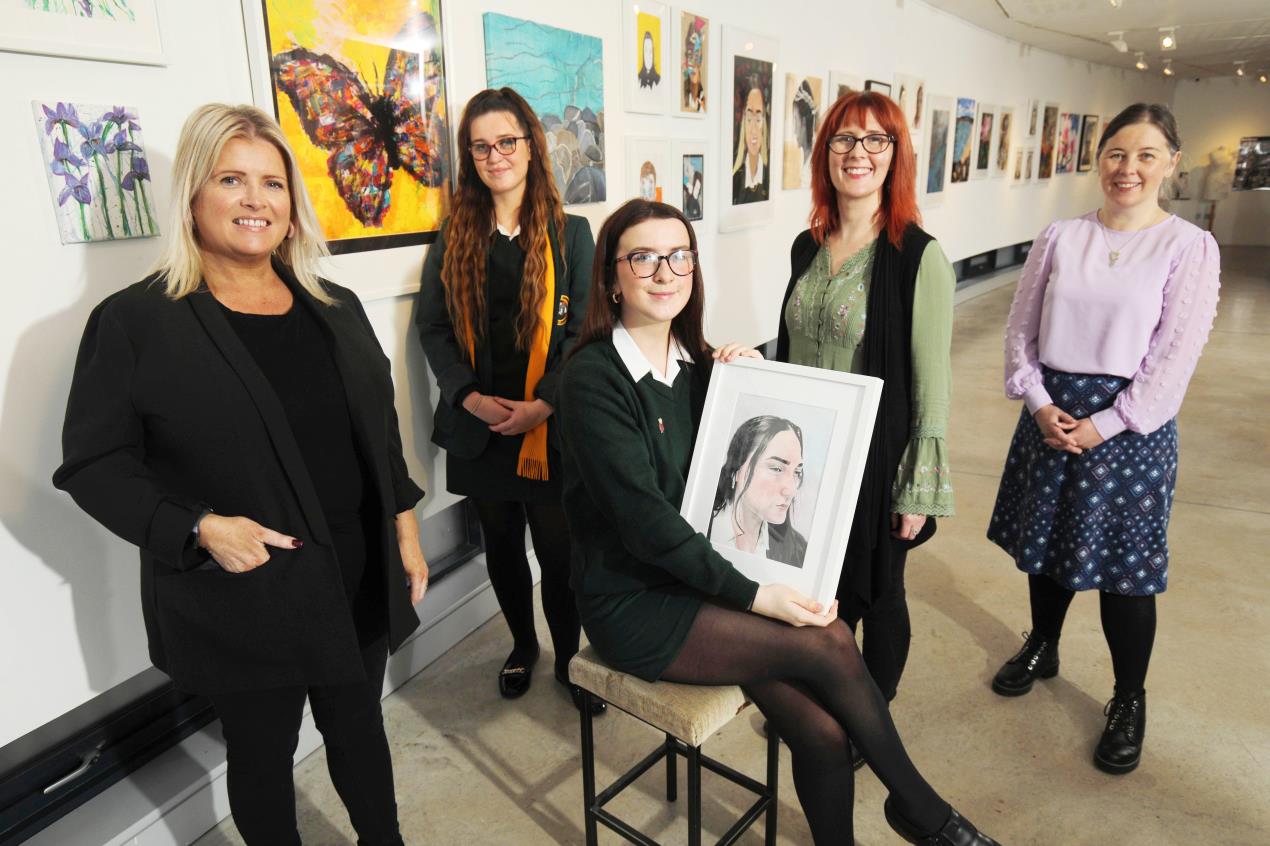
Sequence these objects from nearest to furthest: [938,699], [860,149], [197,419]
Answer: [197,419]
[860,149]
[938,699]

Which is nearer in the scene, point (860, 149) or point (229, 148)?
point (229, 148)

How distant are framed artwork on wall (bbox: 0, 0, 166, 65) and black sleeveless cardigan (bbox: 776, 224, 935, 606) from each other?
187 cm

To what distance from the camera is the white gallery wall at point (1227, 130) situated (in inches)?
658

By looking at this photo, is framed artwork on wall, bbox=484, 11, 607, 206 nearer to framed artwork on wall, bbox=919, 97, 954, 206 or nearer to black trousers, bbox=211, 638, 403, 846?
black trousers, bbox=211, 638, 403, 846

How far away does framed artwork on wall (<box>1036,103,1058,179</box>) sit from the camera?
11.6 meters

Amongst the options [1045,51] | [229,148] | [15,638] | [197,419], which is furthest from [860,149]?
[1045,51]

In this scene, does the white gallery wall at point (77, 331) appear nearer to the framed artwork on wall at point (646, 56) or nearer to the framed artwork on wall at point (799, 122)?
the framed artwork on wall at point (646, 56)

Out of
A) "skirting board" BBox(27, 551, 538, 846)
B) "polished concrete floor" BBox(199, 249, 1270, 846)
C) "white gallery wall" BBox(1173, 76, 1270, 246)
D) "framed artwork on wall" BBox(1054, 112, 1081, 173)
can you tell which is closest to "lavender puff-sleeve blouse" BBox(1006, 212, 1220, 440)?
"polished concrete floor" BBox(199, 249, 1270, 846)

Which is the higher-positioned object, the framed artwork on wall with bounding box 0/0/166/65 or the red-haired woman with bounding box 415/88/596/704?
the framed artwork on wall with bounding box 0/0/166/65

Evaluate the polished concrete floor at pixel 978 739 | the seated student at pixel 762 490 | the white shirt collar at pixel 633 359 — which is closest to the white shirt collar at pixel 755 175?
the polished concrete floor at pixel 978 739

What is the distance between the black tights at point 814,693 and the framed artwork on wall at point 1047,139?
39.0 ft

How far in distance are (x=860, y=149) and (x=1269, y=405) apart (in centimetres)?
627

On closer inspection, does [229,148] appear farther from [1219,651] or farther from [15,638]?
[1219,651]

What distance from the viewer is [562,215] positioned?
275 cm
